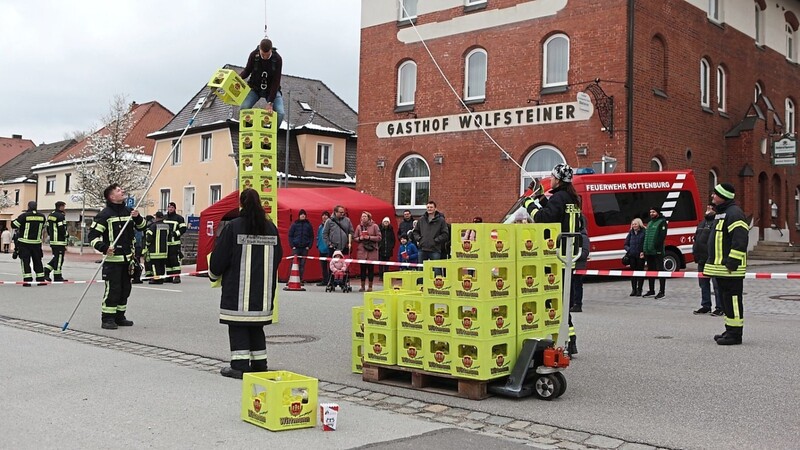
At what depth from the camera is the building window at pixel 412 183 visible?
26.9 metres

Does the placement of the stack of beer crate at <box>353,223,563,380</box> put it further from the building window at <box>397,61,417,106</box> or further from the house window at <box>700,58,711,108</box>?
Answer: the house window at <box>700,58,711,108</box>

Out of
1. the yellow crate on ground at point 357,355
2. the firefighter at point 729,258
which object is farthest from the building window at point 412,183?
the yellow crate on ground at point 357,355

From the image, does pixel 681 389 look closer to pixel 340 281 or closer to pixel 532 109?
pixel 340 281

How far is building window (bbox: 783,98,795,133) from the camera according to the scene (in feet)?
105

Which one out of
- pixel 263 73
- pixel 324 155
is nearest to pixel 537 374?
pixel 263 73

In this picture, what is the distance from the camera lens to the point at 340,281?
18.2 m

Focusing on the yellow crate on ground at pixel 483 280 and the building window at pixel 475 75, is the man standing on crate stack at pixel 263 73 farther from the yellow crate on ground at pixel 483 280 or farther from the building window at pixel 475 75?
the building window at pixel 475 75

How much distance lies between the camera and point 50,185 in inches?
2473

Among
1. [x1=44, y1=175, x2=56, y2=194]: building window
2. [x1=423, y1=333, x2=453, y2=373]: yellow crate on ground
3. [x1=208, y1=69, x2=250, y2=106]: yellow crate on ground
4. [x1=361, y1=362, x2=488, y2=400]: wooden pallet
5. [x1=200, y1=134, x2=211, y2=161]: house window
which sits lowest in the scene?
[x1=361, y1=362, x2=488, y2=400]: wooden pallet

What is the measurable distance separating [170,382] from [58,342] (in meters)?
3.20

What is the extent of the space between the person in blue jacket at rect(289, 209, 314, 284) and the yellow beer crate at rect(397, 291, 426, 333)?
12254mm

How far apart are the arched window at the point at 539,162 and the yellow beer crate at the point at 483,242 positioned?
16.9m

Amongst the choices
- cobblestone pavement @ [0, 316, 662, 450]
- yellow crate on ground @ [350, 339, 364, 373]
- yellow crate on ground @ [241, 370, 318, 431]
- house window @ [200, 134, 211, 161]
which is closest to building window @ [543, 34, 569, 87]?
yellow crate on ground @ [350, 339, 364, 373]

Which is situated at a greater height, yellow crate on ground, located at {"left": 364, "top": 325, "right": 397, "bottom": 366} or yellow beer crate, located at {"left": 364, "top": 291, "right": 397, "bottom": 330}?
yellow beer crate, located at {"left": 364, "top": 291, "right": 397, "bottom": 330}
